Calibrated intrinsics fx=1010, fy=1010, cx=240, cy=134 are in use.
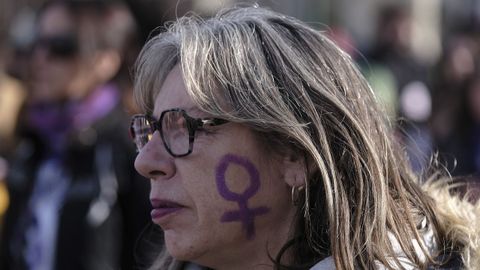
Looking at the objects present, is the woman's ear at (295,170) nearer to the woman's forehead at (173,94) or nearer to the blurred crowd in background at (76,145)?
the woman's forehead at (173,94)

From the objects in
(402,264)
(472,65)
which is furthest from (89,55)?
(472,65)

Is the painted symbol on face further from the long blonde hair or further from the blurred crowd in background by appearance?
the blurred crowd in background

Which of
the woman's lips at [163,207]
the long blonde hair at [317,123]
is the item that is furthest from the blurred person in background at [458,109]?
the woman's lips at [163,207]

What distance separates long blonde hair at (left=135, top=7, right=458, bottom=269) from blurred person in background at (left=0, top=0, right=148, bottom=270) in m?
1.48

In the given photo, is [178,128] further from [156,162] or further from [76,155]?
[76,155]

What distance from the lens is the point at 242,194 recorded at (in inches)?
98.7

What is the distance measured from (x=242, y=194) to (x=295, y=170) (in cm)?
14

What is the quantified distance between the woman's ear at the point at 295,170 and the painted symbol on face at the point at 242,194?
77mm

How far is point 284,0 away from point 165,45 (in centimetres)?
919

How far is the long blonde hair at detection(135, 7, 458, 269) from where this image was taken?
2.44 metres

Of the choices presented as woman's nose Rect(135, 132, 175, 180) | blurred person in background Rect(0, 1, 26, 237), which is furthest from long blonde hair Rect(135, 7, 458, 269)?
blurred person in background Rect(0, 1, 26, 237)

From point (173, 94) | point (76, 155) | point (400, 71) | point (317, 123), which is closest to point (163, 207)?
point (173, 94)

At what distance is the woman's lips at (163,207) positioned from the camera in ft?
8.15

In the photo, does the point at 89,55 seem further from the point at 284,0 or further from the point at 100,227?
the point at 284,0
